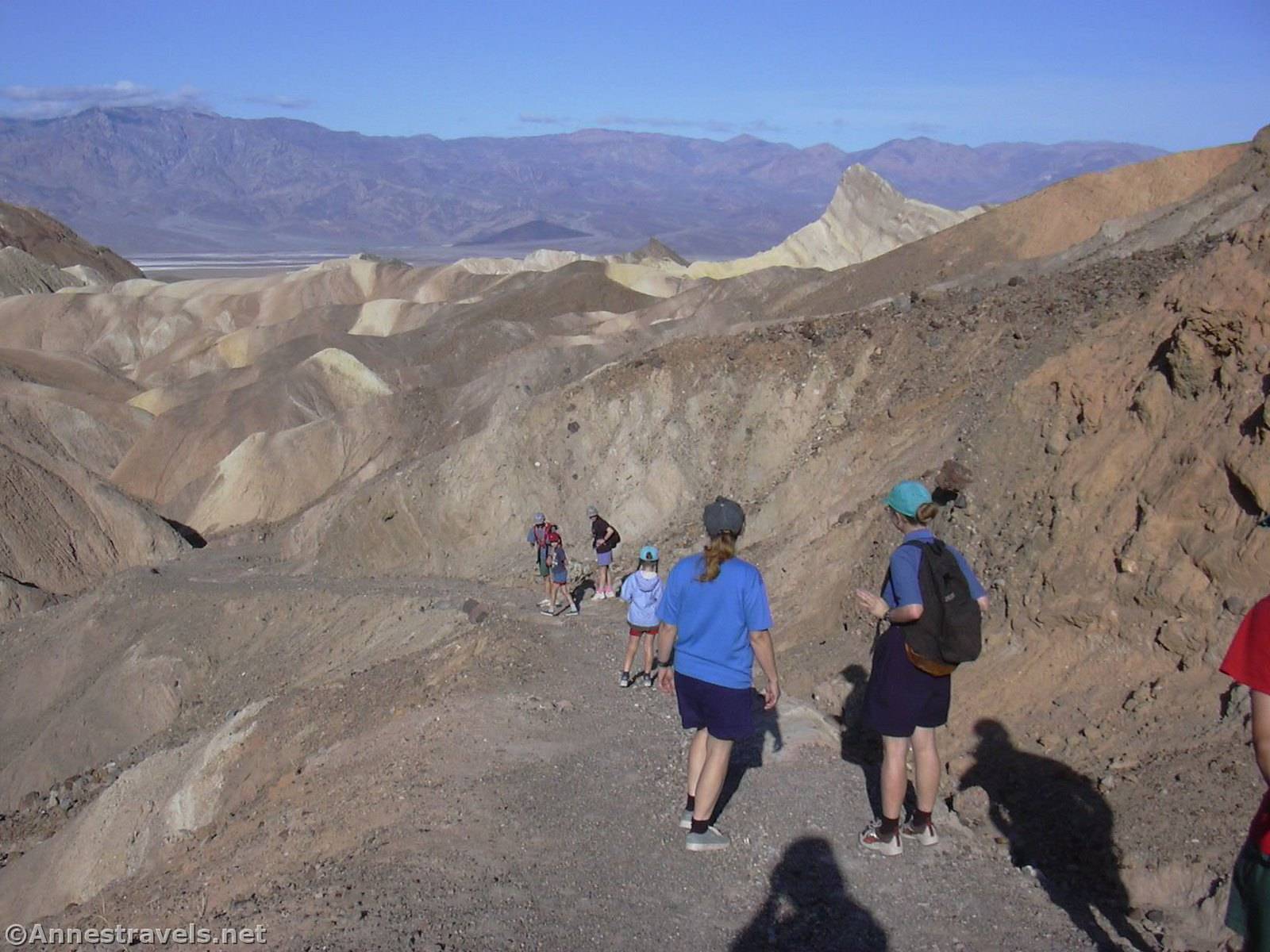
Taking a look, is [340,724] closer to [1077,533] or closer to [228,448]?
[1077,533]

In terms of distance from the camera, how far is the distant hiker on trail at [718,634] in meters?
5.74

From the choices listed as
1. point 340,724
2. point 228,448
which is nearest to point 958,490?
point 340,724

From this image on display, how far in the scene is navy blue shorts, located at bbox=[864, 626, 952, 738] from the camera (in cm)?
579

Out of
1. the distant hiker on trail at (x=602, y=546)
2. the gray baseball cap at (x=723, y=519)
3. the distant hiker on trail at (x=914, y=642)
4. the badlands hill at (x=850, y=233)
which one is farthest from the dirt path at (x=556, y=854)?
the badlands hill at (x=850, y=233)

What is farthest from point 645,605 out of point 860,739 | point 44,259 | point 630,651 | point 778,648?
point 44,259

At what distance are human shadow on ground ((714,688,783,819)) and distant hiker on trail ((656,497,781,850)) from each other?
0.86 metres

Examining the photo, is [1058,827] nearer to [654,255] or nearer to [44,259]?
[654,255]

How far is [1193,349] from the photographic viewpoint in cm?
889

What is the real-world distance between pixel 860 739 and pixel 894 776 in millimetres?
2866

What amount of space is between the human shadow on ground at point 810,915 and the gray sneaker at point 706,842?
1.02ft

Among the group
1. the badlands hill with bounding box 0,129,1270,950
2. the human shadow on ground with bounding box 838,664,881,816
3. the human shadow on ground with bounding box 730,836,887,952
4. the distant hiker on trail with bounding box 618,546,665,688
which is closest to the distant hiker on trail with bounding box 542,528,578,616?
the badlands hill with bounding box 0,129,1270,950

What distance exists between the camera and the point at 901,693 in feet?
19.1

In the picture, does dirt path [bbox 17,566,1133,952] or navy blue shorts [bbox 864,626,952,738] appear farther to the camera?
Answer: navy blue shorts [bbox 864,626,952,738]

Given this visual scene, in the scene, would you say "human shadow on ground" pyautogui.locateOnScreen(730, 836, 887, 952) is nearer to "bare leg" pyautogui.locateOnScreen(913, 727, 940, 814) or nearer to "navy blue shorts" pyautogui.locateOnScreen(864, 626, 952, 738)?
"bare leg" pyautogui.locateOnScreen(913, 727, 940, 814)
